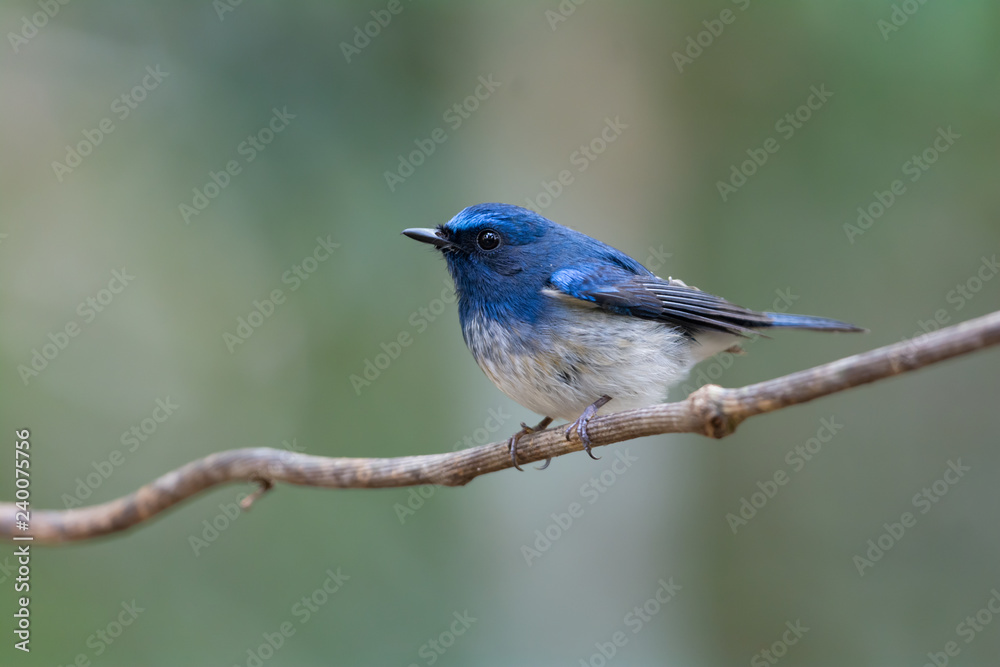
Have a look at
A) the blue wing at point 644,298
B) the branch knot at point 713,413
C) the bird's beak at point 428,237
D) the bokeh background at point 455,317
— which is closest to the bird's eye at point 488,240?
the bird's beak at point 428,237

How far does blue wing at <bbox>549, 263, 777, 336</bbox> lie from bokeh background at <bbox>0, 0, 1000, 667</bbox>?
2.14 m

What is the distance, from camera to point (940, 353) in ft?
5.81

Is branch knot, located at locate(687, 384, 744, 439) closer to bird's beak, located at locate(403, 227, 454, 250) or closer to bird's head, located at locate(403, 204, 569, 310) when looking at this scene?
bird's head, located at locate(403, 204, 569, 310)

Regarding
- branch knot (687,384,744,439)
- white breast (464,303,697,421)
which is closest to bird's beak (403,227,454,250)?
white breast (464,303,697,421)

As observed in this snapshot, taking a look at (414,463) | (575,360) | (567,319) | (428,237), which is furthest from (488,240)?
(414,463)

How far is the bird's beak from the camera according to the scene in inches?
145

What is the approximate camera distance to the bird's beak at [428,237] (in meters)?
3.68

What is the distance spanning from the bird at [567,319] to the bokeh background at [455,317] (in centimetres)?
191

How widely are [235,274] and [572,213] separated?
2.50m

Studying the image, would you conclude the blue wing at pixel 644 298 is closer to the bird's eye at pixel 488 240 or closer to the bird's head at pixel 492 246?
the bird's head at pixel 492 246

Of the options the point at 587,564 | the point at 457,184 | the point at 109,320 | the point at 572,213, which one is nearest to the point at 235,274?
the point at 109,320

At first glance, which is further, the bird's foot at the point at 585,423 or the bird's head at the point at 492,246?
the bird's head at the point at 492,246

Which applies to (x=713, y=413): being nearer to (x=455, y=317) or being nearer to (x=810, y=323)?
(x=810, y=323)

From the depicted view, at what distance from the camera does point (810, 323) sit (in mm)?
2768
